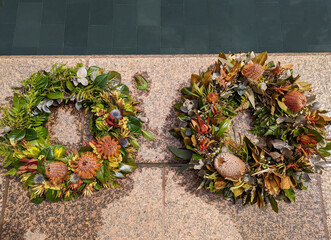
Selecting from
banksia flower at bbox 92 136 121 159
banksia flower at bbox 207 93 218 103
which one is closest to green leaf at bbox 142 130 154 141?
banksia flower at bbox 92 136 121 159

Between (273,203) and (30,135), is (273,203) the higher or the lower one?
the lower one

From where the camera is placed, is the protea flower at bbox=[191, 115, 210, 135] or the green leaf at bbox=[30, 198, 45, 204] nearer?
the protea flower at bbox=[191, 115, 210, 135]

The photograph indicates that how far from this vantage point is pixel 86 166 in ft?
5.44

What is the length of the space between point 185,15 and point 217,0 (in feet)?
1.29

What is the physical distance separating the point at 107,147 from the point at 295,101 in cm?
122

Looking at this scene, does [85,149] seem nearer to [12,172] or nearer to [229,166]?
[12,172]

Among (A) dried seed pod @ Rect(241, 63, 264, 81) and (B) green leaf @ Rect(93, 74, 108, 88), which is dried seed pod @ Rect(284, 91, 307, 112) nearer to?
(A) dried seed pod @ Rect(241, 63, 264, 81)

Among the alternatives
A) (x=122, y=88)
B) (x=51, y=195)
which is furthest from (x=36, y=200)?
(x=122, y=88)

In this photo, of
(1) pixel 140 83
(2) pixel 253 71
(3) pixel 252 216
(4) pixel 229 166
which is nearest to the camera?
(4) pixel 229 166

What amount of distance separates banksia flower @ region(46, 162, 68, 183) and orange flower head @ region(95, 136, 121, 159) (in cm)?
25

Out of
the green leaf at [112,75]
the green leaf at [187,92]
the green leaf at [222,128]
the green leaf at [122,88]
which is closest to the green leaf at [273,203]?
the green leaf at [222,128]

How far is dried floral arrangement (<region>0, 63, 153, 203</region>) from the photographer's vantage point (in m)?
1.71

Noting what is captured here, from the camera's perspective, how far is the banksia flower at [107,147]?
66.1 inches

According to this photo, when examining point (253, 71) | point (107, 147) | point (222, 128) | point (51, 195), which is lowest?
point (51, 195)
